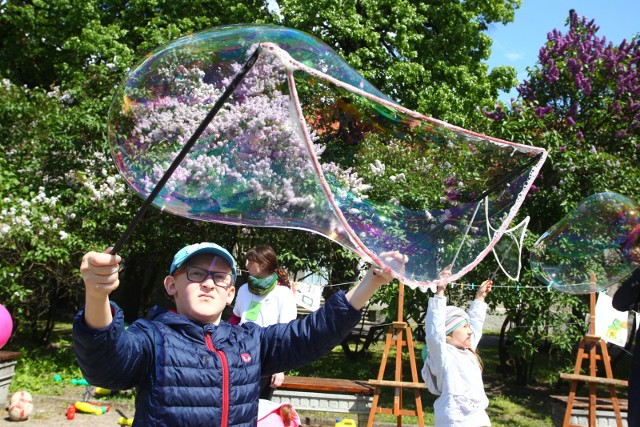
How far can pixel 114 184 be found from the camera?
9.41 metres

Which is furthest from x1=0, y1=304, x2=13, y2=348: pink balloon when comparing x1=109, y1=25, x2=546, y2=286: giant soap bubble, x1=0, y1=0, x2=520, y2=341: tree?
x1=0, y1=0, x2=520, y2=341: tree

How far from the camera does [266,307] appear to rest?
4.92 meters

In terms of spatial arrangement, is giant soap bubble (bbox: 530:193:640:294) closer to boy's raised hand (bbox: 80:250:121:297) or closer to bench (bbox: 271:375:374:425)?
bench (bbox: 271:375:374:425)

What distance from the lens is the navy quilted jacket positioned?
82.3 inches

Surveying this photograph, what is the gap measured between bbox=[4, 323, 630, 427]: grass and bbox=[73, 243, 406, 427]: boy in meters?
5.64

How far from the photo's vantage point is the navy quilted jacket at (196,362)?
2090 mm

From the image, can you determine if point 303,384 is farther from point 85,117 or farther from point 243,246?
point 85,117

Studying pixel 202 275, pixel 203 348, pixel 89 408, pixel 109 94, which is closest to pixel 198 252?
pixel 202 275

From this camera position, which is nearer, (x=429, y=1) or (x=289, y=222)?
(x=289, y=222)

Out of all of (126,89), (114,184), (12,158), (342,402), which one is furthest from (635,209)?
(12,158)

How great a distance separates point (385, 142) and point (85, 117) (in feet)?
27.0

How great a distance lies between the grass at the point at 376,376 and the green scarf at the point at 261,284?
339 cm

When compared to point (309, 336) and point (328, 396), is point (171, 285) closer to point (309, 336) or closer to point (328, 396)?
point (309, 336)

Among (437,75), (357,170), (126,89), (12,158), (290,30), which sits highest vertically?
(437,75)
